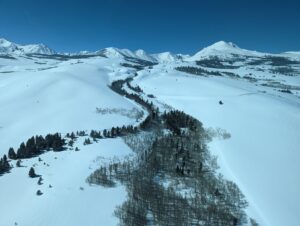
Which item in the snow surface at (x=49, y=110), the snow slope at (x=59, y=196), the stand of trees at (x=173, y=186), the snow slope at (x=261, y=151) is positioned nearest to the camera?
the snow slope at (x=59, y=196)

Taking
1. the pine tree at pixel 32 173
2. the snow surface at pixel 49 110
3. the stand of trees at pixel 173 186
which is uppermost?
the snow surface at pixel 49 110

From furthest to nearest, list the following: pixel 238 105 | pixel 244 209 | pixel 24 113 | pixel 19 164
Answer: pixel 238 105
pixel 24 113
pixel 19 164
pixel 244 209

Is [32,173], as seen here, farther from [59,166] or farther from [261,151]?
[261,151]

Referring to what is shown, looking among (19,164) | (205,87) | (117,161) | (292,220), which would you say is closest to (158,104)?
(205,87)

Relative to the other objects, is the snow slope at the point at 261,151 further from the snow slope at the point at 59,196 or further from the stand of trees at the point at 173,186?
the snow slope at the point at 59,196

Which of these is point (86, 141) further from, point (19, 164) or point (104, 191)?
point (104, 191)

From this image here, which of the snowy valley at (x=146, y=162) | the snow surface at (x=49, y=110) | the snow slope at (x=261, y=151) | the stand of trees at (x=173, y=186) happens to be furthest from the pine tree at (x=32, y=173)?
the snow slope at (x=261, y=151)

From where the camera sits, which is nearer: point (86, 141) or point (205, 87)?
point (86, 141)

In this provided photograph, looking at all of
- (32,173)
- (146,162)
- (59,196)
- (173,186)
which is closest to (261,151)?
(173,186)

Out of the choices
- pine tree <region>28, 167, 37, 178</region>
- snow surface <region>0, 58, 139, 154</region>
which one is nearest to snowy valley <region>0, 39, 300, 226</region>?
snow surface <region>0, 58, 139, 154</region>

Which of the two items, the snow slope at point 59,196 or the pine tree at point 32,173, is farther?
the pine tree at point 32,173

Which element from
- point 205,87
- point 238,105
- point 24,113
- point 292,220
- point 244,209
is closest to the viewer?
point 292,220
